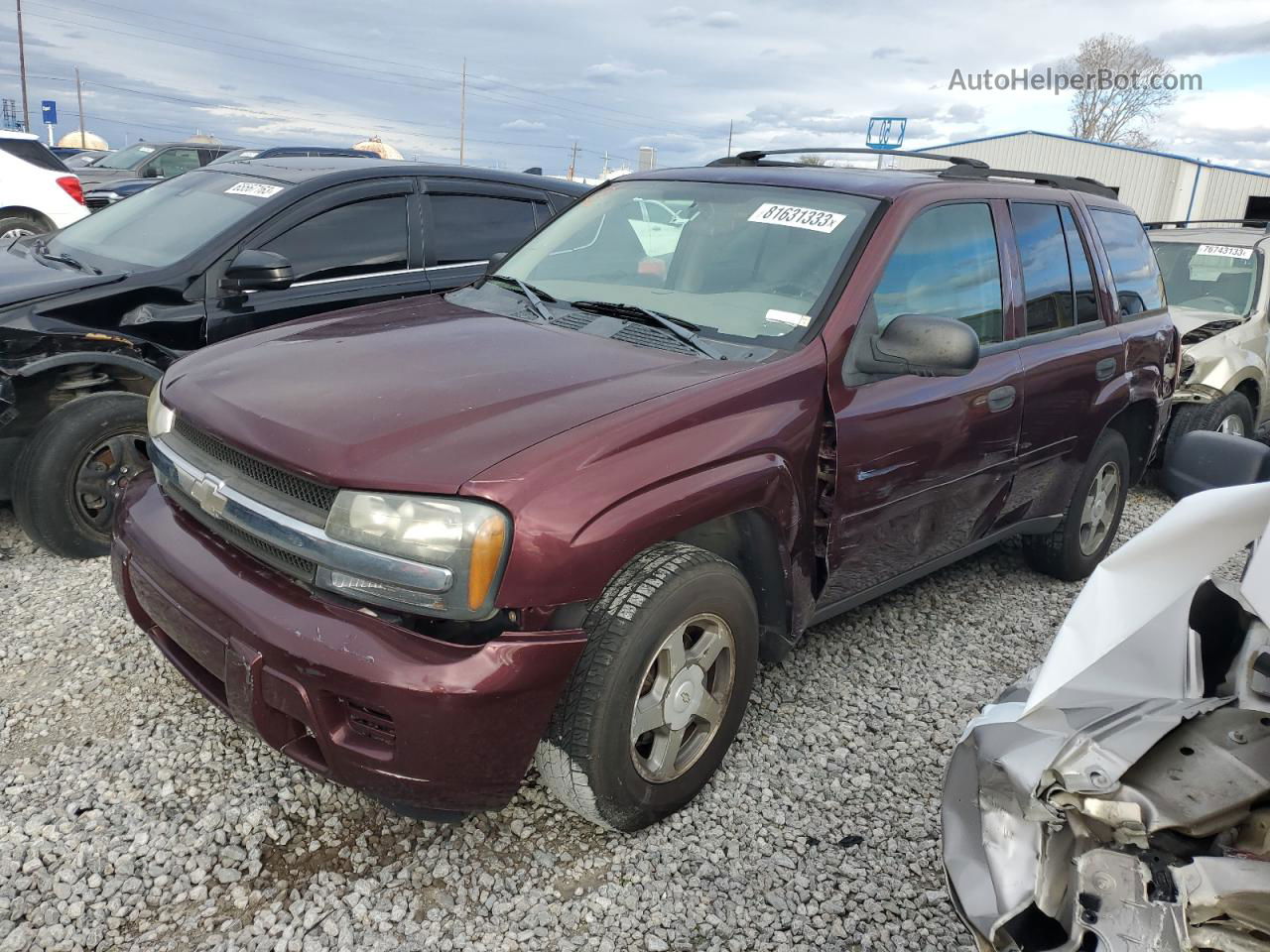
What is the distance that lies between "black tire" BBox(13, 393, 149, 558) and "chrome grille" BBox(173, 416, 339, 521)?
1396mm

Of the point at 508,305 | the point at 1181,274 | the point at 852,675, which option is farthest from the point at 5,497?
the point at 1181,274

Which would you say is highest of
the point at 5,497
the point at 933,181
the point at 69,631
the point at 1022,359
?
the point at 933,181

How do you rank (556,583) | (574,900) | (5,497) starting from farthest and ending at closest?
1. (5,497)
2. (574,900)
3. (556,583)

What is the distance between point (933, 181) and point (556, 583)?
7.16 ft

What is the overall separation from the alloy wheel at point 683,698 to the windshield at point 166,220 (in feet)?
10.5

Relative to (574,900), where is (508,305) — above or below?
above

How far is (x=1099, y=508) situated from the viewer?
459 cm

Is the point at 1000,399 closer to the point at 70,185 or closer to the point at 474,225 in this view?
the point at 474,225

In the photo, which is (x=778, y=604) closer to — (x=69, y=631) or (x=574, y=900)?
(x=574, y=900)

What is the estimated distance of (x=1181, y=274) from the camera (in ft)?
24.1

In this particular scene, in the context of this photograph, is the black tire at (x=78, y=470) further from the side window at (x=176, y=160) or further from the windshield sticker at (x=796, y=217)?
the side window at (x=176, y=160)

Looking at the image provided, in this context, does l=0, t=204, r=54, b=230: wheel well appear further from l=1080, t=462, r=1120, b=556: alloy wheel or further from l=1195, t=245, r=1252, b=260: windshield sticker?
l=1195, t=245, r=1252, b=260: windshield sticker

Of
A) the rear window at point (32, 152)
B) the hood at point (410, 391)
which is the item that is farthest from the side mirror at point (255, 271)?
the rear window at point (32, 152)

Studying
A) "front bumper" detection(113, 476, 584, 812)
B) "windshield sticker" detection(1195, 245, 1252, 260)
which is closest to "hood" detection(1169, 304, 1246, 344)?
"windshield sticker" detection(1195, 245, 1252, 260)
